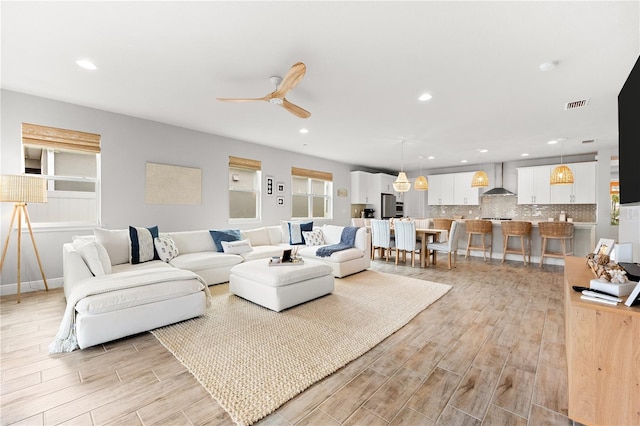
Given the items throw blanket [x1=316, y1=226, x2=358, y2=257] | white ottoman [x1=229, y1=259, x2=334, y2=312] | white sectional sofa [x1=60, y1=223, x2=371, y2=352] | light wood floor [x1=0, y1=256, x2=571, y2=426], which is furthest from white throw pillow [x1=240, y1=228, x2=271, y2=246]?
light wood floor [x1=0, y1=256, x2=571, y2=426]

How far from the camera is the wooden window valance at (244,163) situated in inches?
222

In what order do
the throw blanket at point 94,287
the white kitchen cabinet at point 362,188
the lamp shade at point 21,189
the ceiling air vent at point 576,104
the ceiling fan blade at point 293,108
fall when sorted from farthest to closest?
the white kitchen cabinet at point 362,188, the ceiling air vent at point 576,104, the lamp shade at point 21,189, the ceiling fan blade at point 293,108, the throw blanket at point 94,287

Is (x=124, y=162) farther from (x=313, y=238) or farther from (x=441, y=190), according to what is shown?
(x=441, y=190)

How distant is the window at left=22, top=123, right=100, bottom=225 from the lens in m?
3.69

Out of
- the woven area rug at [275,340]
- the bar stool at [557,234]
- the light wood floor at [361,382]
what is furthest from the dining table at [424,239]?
the light wood floor at [361,382]

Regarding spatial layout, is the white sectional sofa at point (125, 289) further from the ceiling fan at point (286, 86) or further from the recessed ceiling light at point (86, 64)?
the ceiling fan at point (286, 86)

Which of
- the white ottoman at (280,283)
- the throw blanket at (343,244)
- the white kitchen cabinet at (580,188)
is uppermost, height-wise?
the white kitchen cabinet at (580,188)

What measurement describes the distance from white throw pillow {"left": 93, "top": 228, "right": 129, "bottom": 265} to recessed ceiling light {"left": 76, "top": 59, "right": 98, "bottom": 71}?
1.92 m

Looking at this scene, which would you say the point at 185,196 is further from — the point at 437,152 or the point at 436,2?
the point at 437,152

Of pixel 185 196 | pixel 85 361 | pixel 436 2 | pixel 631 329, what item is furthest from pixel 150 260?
pixel 631 329

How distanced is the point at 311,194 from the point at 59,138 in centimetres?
511

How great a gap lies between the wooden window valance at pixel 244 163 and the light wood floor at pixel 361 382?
3.68m

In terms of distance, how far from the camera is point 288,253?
11.3ft

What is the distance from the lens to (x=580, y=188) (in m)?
6.66
